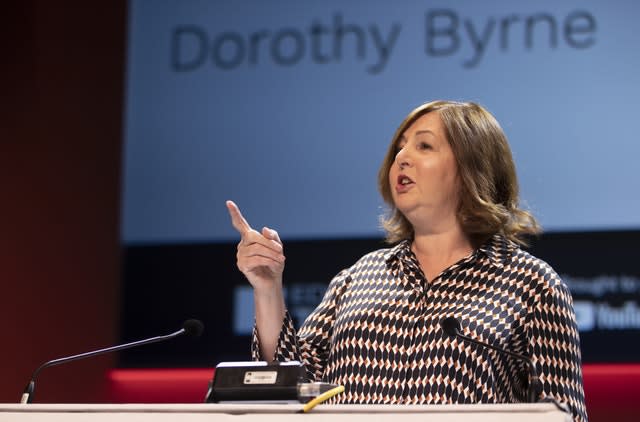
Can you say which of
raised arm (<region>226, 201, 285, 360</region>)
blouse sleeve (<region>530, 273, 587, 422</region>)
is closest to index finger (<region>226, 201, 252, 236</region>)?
raised arm (<region>226, 201, 285, 360</region>)

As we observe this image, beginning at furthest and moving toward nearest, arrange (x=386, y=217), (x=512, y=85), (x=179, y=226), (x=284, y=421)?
(x=179, y=226) → (x=512, y=85) → (x=386, y=217) → (x=284, y=421)

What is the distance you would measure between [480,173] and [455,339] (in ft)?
1.35

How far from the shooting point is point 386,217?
2.36 metres

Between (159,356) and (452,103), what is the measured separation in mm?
1744

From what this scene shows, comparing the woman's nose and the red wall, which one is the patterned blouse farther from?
the red wall

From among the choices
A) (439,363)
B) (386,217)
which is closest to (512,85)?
(386,217)

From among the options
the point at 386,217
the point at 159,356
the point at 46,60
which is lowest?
the point at 159,356

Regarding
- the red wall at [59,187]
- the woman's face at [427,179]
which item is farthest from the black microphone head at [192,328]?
the red wall at [59,187]

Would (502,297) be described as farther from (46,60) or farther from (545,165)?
(46,60)

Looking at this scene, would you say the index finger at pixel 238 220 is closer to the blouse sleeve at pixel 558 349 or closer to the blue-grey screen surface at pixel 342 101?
the blouse sleeve at pixel 558 349

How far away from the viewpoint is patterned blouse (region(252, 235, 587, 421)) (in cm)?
188

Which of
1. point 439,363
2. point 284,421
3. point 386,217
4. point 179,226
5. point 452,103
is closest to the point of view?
point 284,421

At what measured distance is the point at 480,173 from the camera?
6.97 ft

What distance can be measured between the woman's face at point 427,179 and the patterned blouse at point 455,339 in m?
0.10
